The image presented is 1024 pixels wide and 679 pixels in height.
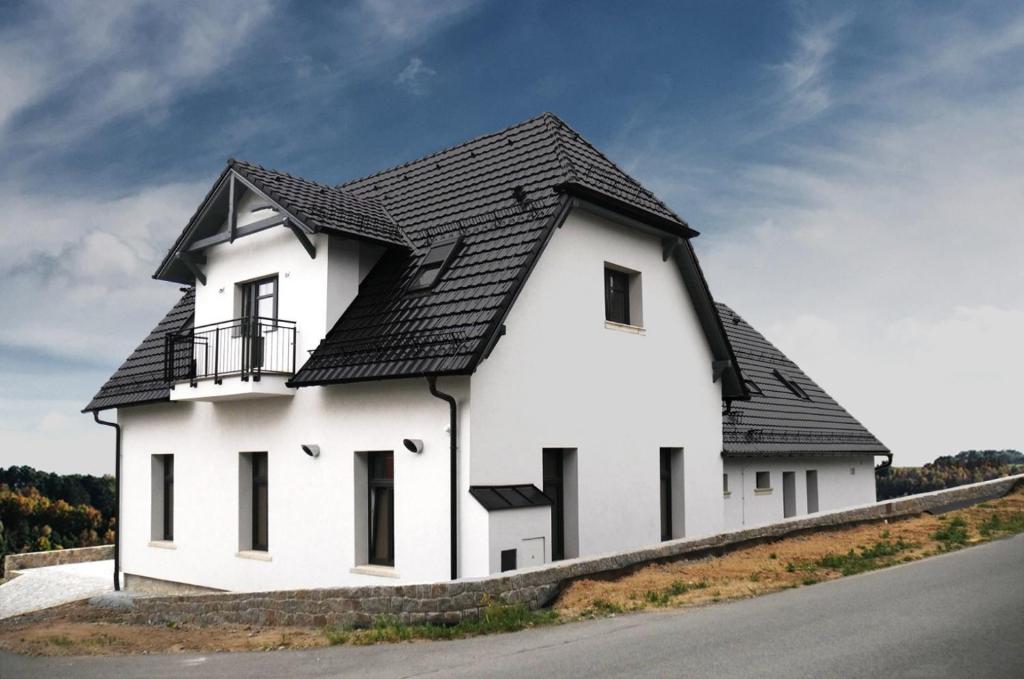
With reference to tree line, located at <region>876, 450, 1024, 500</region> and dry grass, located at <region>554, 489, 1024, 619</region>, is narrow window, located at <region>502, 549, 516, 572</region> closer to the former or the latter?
dry grass, located at <region>554, 489, 1024, 619</region>

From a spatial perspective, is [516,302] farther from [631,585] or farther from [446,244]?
[631,585]

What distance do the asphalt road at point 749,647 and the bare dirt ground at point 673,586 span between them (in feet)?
1.87

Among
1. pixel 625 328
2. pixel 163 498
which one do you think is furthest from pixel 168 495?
pixel 625 328

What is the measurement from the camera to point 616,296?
57.9 ft

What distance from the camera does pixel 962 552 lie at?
585 inches

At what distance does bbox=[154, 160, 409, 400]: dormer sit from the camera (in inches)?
632

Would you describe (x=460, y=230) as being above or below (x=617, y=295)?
above

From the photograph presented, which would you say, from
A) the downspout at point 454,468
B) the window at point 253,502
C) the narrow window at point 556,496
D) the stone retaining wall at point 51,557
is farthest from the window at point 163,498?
the downspout at point 454,468

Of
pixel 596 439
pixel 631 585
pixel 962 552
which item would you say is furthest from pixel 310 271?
pixel 962 552

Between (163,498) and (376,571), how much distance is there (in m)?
7.99

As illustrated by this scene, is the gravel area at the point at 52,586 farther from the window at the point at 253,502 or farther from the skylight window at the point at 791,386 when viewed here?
the skylight window at the point at 791,386

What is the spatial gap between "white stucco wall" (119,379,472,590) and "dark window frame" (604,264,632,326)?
15.5 ft

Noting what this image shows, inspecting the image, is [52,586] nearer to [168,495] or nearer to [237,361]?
[168,495]

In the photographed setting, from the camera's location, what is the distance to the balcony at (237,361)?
15883mm
